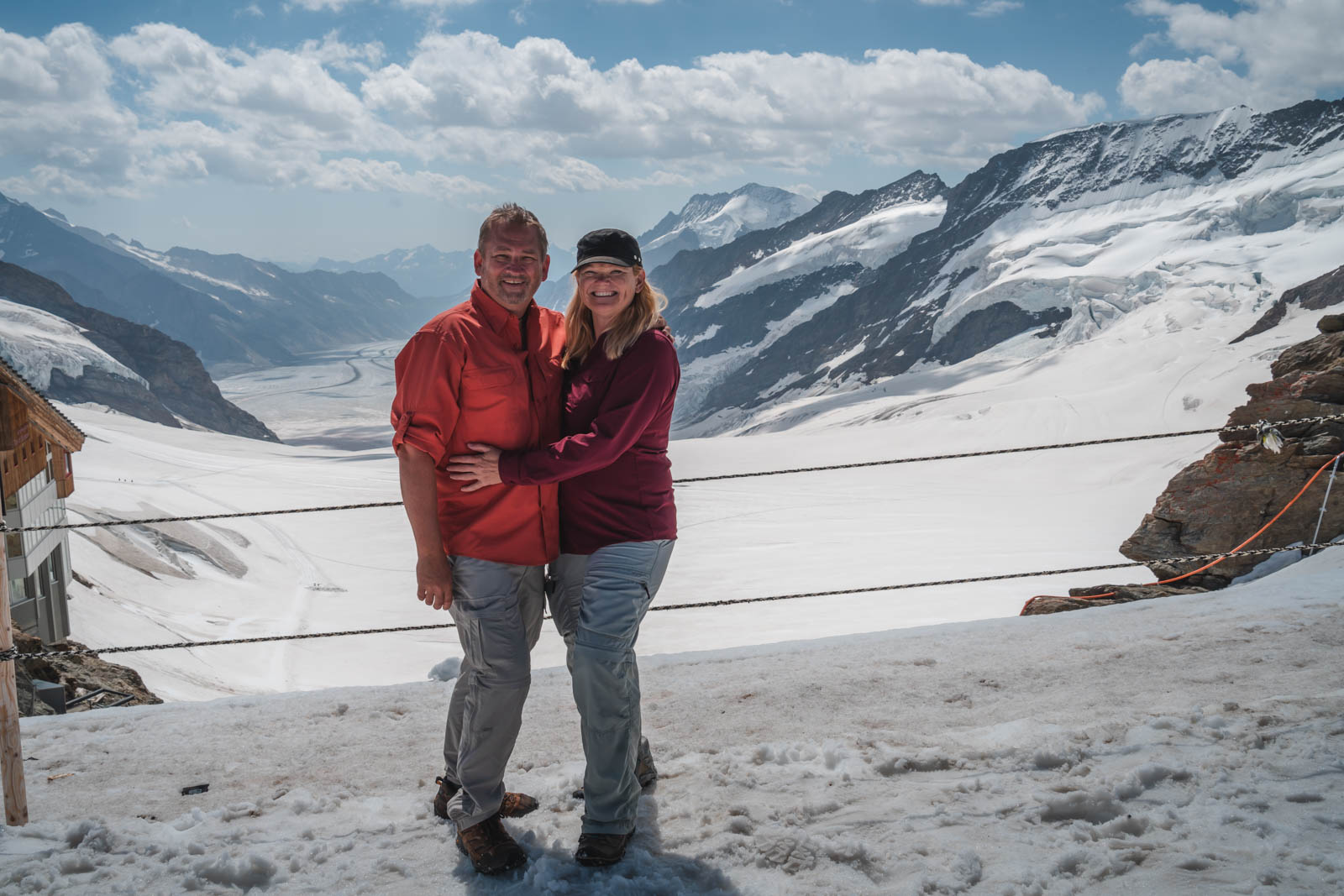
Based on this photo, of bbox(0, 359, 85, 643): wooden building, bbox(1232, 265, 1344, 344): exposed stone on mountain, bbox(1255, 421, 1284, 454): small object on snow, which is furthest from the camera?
bbox(1232, 265, 1344, 344): exposed stone on mountain

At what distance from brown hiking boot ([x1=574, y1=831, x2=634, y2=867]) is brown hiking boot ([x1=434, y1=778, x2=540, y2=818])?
1.64 ft

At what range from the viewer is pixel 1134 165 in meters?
141

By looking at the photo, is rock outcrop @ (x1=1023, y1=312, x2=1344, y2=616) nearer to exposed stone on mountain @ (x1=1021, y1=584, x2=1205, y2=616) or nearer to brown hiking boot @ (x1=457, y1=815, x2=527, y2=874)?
exposed stone on mountain @ (x1=1021, y1=584, x2=1205, y2=616)

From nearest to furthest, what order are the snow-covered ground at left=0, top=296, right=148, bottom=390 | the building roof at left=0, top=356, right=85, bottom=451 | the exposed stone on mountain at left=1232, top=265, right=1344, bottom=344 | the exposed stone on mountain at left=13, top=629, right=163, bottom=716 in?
the exposed stone on mountain at left=13, top=629, right=163, bottom=716 < the building roof at left=0, top=356, right=85, bottom=451 < the exposed stone on mountain at left=1232, top=265, right=1344, bottom=344 < the snow-covered ground at left=0, top=296, right=148, bottom=390

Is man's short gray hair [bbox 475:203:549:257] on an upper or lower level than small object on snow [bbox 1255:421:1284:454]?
upper

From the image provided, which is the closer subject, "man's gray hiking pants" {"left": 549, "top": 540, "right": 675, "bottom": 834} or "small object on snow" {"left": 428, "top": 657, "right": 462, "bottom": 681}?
"man's gray hiking pants" {"left": 549, "top": 540, "right": 675, "bottom": 834}

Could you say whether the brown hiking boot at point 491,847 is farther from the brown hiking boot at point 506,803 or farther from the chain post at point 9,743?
the chain post at point 9,743

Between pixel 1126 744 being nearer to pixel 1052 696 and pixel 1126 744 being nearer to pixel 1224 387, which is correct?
pixel 1052 696

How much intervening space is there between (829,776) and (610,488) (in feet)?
4.85

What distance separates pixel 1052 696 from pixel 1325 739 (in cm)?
108

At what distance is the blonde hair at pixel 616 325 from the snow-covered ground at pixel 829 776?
173 cm

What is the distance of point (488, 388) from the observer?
10.6 feet

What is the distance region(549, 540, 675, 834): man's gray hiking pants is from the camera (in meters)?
3.13

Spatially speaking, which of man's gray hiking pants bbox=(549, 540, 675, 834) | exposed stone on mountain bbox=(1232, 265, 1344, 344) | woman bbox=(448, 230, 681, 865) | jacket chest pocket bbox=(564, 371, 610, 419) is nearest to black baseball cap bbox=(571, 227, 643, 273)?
woman bbox=(448, 230, 681, 865)
